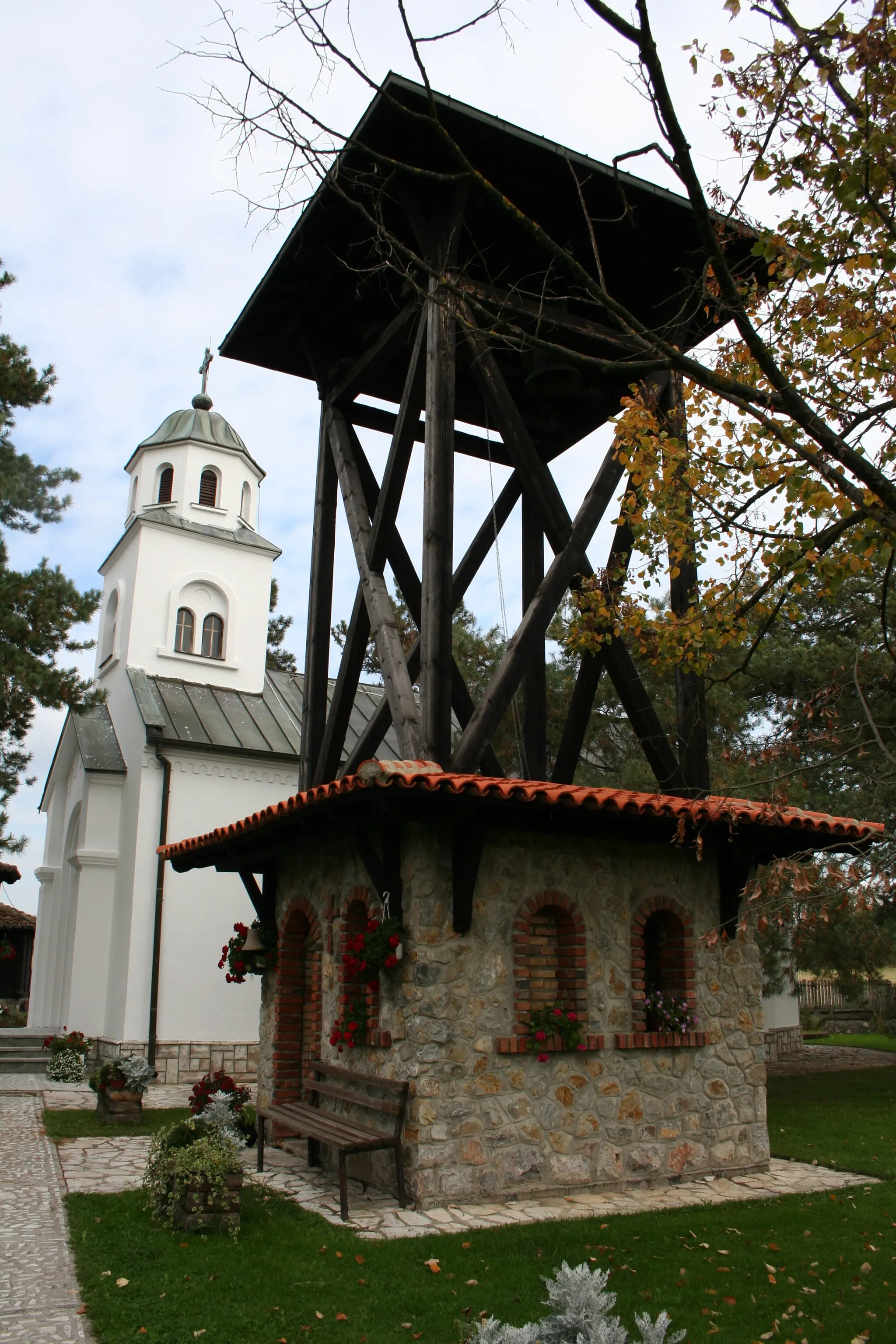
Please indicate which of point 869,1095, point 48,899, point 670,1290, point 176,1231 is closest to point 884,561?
point 670,1290

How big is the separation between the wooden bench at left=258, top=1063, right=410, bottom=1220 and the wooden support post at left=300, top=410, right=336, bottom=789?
261 centimetres

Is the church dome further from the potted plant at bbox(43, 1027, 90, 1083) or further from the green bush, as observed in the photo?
the green bush

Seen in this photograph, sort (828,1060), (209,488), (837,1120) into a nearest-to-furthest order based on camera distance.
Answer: (837,1120) → (828,1060) → (209,488)

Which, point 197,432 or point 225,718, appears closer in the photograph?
point 225,718

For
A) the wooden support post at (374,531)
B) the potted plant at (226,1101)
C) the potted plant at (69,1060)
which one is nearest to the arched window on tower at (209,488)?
the potted plant at (69,1060)

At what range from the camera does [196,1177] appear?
5.92m

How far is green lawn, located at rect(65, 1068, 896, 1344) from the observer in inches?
173

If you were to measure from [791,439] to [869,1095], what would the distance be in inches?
447

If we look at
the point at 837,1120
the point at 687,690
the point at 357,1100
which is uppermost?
the point at 687,690

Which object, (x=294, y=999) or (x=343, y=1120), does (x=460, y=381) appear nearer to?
(x=294, y=999)

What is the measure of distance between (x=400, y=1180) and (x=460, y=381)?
6.60m

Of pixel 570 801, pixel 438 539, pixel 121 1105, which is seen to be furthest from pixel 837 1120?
pixel 438 539

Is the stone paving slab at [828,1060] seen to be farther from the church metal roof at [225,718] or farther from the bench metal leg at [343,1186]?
the bench metal leg at [343,1186]

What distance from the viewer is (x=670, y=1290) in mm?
4840
